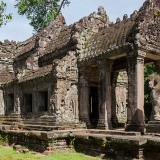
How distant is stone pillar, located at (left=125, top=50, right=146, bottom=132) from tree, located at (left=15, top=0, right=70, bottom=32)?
19201mm

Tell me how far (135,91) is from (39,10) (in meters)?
21.6

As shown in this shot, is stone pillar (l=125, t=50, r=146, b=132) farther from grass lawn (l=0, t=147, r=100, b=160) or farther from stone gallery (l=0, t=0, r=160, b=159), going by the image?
grass lawn (l=0, t=147, r=100, b=160)

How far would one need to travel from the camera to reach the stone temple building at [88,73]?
9.85m

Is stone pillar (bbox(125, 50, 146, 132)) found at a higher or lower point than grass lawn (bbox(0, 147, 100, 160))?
higher

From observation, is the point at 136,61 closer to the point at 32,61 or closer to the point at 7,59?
the point at 32,61

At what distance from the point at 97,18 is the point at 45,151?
7.04 meters

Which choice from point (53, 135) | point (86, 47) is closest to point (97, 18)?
point (86, 47)

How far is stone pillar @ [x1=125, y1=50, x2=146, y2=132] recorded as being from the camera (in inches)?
376

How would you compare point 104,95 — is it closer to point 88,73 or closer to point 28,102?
point 88,73

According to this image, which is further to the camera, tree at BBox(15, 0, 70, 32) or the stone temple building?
tree at BBox(15, 0, 70, 32)

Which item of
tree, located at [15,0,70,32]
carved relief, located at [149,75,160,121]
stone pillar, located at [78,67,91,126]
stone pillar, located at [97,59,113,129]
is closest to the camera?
carved relief, located at [149,75,160,121]

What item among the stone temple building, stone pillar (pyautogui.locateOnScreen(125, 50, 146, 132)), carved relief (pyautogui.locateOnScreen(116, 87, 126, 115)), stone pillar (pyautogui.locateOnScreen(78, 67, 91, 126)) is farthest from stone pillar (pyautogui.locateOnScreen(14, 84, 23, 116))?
stone pillar (pyautogui.locateOnScreen(125, 50, 146, 132))

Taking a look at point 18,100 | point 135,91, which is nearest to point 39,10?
point 18,100

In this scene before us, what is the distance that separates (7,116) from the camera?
619 inches
